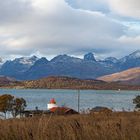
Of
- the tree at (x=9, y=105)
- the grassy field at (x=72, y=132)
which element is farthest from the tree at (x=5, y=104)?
the grassy field at (x=72, y=132)

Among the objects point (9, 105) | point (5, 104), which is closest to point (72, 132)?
point (9, 105)

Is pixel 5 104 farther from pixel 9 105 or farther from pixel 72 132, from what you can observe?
pixel 72 132

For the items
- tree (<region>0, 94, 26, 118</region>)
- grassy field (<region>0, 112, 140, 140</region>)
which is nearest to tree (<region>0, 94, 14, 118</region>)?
tree (<region>0, 94, 26, 118</region>)

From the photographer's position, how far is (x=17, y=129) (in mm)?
8625

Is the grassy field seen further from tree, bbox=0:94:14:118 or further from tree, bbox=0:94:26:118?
tree, bbox=0:94:14:118

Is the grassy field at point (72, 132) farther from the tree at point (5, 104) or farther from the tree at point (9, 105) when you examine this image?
the tree at point (5, 104)

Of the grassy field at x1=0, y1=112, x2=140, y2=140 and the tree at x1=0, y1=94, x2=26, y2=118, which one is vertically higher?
the tree at x1=0, y1=94, x2=26, y2=118

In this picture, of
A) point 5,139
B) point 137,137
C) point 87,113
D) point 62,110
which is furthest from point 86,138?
point 62,110

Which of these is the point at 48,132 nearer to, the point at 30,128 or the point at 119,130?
the point at 30,128

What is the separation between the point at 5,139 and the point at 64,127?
1.10 m

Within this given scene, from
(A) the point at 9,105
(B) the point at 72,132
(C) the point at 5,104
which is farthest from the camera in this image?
(C) the point at 5,104

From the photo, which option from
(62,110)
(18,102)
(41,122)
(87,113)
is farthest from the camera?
(18,102)

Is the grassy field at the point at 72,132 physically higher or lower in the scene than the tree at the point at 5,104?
lower

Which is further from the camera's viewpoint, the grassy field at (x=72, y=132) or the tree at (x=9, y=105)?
the tree at (x=9, y=105)
